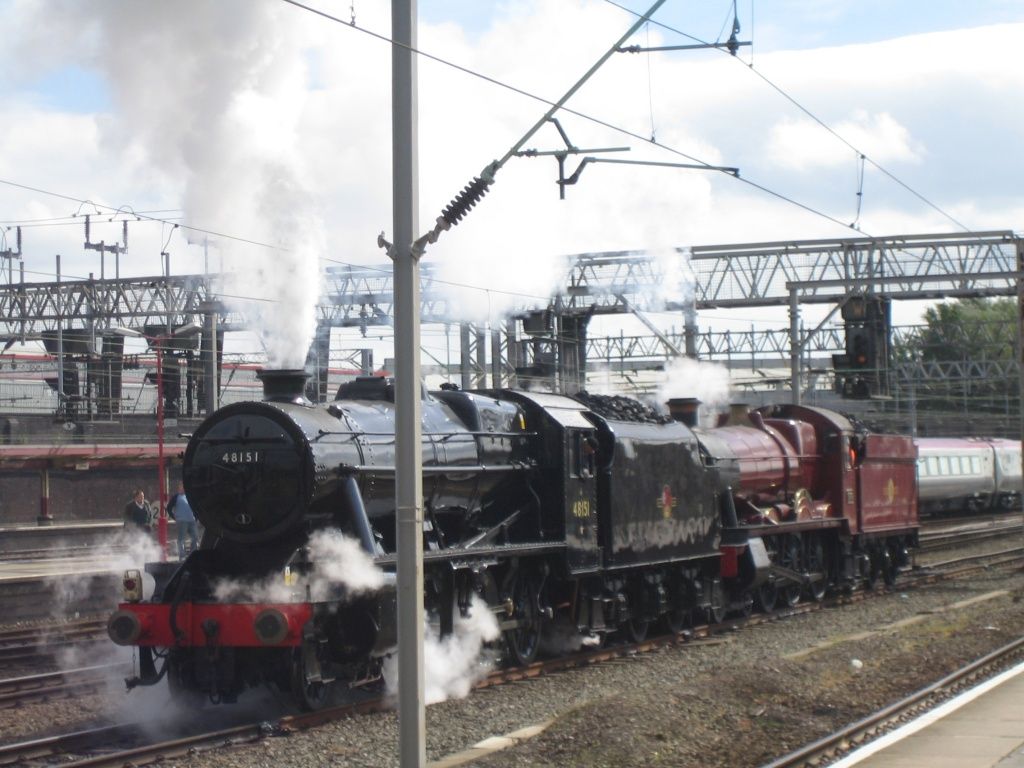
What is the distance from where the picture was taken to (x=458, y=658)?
1245cm

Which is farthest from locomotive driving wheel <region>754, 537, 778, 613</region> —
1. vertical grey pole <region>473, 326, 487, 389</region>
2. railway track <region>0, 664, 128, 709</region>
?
vertical grey pole <region>473, 326, 487, 389</region>

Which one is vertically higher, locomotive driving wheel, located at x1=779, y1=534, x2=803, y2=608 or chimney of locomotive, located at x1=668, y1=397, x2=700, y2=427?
chimney of locomotive, located at x1=668, y1=397, x2=700, y2=427

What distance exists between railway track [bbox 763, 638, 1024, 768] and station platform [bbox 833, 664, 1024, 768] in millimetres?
251

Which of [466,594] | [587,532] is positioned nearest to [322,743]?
[466,594]

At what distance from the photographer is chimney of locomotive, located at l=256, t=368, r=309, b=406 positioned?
12.0m

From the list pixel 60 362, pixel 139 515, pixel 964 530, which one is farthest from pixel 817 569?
pixel 60 362

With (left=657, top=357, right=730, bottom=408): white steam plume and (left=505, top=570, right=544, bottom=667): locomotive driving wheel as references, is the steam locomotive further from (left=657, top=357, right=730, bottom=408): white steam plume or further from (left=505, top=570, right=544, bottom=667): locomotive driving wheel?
(left=657, top=357, right=730, bottom=408): white steam plume

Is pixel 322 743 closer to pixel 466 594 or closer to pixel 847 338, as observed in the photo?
pixel 466 594

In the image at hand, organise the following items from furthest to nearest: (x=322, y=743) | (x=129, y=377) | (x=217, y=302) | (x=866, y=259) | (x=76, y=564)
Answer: (x=129, y=377) → (x=866, y=259) → (x=217, y=302) → (x=76, y=564) → (x=322, y=743)

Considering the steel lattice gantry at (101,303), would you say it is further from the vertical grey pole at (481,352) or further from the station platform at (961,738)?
the station platform at (961,738)

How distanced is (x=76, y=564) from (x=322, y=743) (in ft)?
54.0

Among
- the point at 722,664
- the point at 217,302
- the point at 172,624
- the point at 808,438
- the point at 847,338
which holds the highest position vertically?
the point at 217,302

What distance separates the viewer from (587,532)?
1447 centimetres

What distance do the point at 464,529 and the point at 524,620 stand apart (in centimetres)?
141
